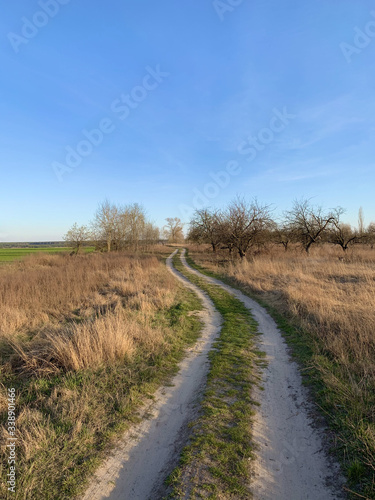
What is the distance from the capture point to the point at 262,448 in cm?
320

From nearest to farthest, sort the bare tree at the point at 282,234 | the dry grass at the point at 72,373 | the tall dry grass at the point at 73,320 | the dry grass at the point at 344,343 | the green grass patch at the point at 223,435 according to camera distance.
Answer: the green grass patch at the point at 223,435
the dry grass at the point at 72,373
the dry grass at the point at 344,343
the tall dry grass at the point at 73,320
the bare tree at the point at 282,234

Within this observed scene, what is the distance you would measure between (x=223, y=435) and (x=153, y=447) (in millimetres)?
954

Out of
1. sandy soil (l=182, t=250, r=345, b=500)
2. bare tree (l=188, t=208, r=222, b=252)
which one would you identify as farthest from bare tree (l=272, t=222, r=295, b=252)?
sandy soil (l=182, t=250, r=345, b=500)

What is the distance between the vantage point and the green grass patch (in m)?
2.64

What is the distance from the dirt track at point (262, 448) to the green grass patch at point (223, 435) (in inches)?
6.2

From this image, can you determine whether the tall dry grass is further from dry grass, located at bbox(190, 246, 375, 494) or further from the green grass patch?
dry grass, located at bbox(190, 246, 375, 494)

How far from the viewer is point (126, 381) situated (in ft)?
15.5

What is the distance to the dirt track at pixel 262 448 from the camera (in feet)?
8.79

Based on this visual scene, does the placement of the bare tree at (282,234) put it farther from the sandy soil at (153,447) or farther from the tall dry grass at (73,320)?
the sandy soil at (153,447)

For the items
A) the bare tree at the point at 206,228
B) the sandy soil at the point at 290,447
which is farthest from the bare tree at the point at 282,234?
the sandy soil at the point at 290,447

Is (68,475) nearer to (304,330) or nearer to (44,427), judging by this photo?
(44,427)

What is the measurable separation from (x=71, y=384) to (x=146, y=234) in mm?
49024

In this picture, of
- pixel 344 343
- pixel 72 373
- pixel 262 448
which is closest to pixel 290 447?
pixel 262 448

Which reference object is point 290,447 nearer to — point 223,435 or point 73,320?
point 223,435
